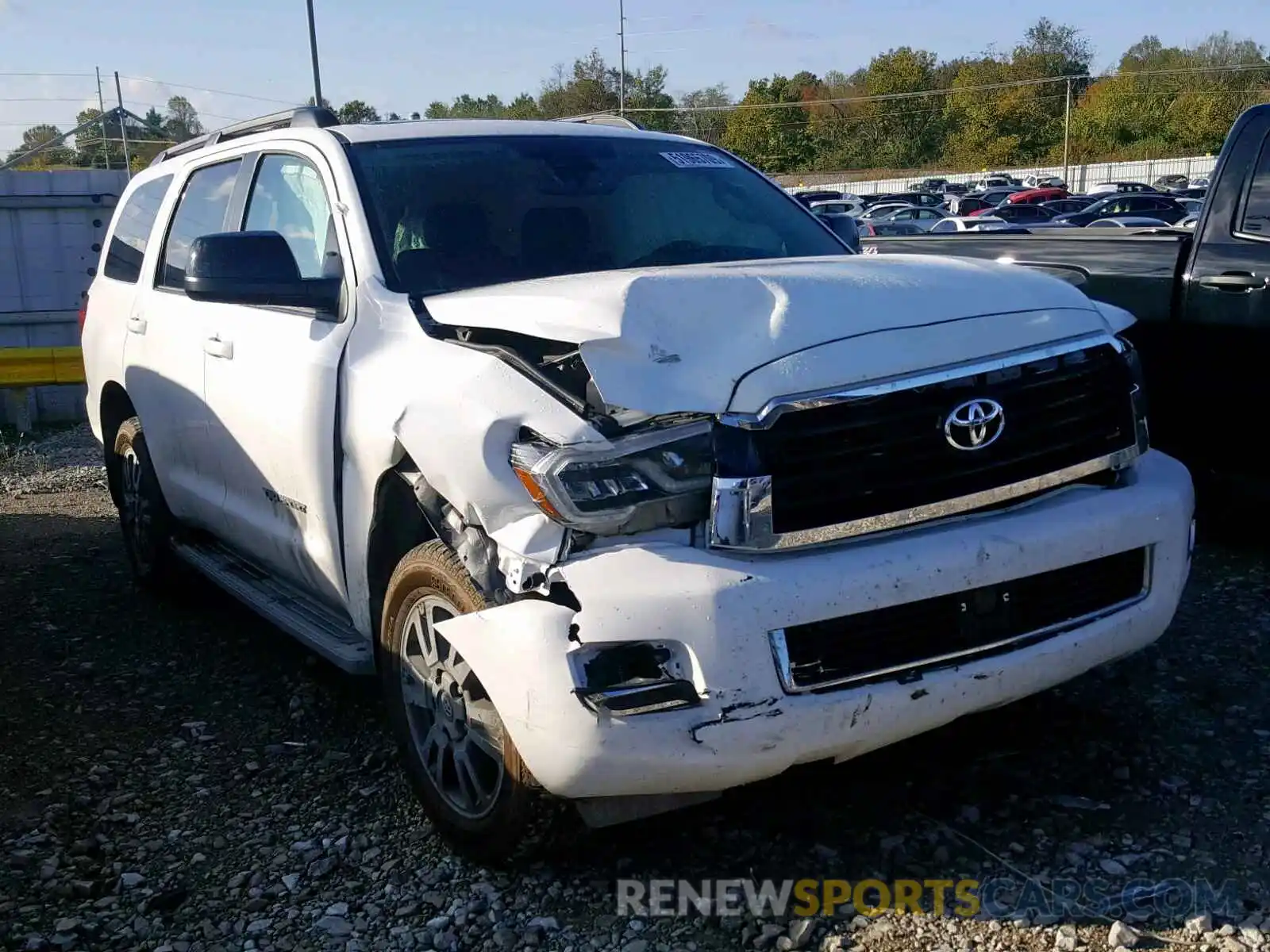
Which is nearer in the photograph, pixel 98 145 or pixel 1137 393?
pixel 1137 393

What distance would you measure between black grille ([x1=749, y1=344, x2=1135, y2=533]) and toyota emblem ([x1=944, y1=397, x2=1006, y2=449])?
13 millimetres

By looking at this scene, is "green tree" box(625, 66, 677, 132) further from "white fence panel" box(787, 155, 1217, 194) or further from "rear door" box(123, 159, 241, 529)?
"rear door" box(123, 159, 241, 529)

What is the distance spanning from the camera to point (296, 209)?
165 inches

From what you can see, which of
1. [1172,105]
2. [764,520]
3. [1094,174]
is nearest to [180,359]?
[764,520]

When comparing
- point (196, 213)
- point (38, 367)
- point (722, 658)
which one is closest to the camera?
point (722, 658)

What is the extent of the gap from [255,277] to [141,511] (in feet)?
7.21

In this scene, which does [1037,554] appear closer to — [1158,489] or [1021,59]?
[1158,489]

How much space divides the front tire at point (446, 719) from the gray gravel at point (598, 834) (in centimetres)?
11

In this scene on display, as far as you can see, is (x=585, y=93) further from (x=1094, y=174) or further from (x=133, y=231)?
(x=133, y=231)

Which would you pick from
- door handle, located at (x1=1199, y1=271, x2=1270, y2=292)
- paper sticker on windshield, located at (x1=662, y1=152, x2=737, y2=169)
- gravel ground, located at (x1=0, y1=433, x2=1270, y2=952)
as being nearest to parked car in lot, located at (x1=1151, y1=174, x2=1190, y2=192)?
door handle, located at (x1=1199, y1=271, x2=1270, y2=292)

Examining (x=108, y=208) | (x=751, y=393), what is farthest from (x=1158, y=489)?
(x=108, y=208)

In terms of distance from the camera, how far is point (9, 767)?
395cm

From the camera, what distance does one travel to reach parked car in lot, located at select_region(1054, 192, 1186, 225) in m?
30.2

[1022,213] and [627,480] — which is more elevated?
[627,480]
